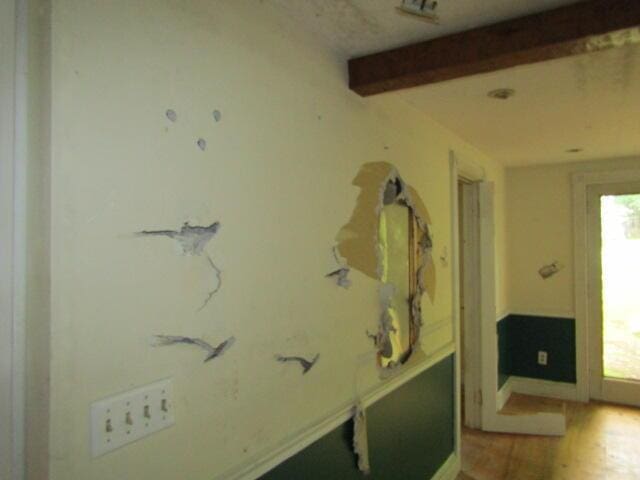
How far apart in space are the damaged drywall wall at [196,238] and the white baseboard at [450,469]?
6.93ft

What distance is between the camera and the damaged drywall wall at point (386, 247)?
6.05ft

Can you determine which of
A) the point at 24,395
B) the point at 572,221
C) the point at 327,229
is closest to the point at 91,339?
the point at 24,395

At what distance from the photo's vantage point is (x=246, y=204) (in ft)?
4.23

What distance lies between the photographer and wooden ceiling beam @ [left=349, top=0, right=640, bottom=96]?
1351mm

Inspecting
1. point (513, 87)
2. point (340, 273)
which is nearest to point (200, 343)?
point (340, 273)

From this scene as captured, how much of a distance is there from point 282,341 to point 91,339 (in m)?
0.64

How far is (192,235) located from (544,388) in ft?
14.0

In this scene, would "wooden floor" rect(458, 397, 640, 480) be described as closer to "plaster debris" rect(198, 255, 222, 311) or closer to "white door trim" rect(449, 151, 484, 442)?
"white door trim" rect(449, 151, 484, 442)

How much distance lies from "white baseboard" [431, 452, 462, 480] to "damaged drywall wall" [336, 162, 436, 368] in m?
0.93

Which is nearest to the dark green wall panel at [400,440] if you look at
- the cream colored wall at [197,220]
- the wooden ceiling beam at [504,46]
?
the cream colored wall at [197,220]

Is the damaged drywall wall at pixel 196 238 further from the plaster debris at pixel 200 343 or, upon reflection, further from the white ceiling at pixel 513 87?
the white ceiling at pixel 513 87

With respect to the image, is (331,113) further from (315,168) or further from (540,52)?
(540,52)

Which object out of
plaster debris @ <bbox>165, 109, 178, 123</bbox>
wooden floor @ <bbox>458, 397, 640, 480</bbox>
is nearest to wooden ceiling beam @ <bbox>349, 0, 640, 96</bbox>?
plaster debris @ <bbox>165, 109, 178, 123</bbox>

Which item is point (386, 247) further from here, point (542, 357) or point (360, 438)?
point (542, 357)
